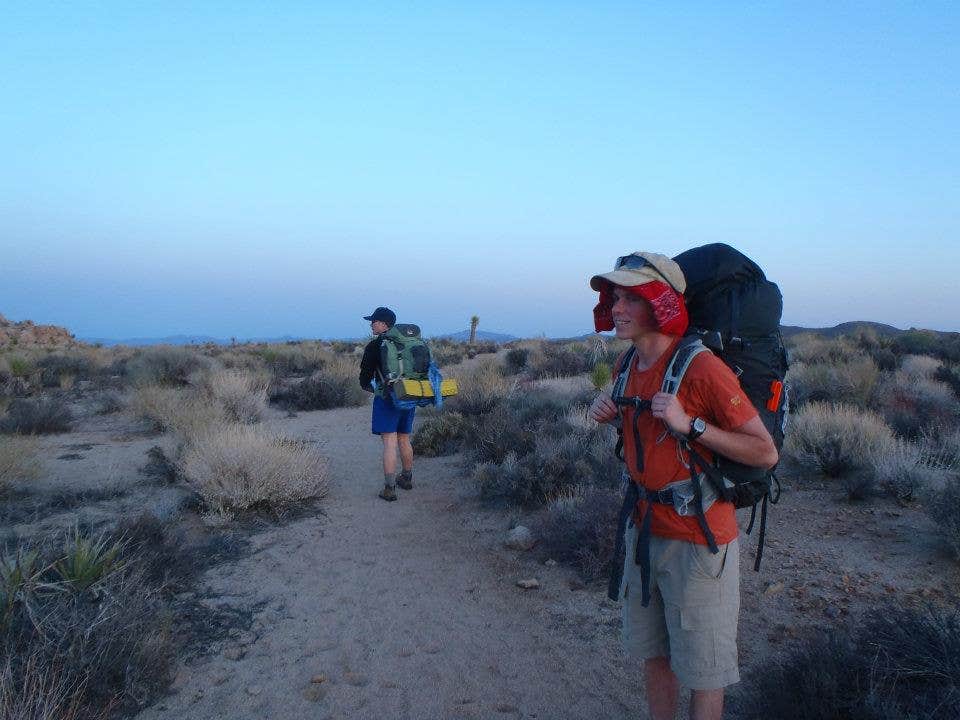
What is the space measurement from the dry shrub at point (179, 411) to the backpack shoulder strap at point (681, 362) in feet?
24.0

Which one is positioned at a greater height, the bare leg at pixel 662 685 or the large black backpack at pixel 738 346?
→ the large black backpack at pixel 738 346

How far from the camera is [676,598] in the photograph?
7.73ft

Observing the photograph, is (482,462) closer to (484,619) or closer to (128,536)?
(484,619)

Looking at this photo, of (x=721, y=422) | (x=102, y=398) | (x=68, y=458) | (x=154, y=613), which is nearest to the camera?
(x=721, y=422)

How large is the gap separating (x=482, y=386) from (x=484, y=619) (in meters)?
7.47

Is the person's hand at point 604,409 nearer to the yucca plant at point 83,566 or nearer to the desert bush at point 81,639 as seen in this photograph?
the desert bush at point 81,639

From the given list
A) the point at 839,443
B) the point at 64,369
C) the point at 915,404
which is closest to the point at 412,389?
the point at 839,443

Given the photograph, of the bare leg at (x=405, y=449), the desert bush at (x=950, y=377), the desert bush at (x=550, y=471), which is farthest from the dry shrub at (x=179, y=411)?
the desert bush at (x=950, y=377)

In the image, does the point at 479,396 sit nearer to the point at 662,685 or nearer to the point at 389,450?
the point at 389,450

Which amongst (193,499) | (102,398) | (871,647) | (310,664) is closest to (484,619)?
(310,664)

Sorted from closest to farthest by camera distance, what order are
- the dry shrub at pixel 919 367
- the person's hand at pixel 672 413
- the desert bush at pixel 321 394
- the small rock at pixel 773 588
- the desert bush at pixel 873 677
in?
the person's hand at pixel 672 413 < the desert bush at pixel 873 677 < the small rock at pixel 773 588 < the dry shrub at pixel 919 367 < the desert bush at pixel 321 394

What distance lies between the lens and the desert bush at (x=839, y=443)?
6578 mm

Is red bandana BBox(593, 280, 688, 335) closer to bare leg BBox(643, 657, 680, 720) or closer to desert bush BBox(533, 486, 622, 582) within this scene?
bare leg BBox(643, 657, 680, 720)

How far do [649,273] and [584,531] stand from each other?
350 cm
